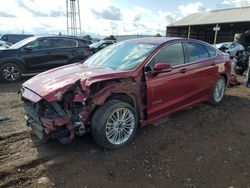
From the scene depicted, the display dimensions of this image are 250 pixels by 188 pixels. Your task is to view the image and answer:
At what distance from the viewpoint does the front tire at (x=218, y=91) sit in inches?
235

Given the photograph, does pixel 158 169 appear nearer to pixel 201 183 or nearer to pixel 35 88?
pixel 201 183

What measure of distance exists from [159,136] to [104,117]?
126 cm

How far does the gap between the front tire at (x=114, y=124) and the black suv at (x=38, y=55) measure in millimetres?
→ 6377

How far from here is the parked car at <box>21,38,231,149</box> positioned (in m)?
3.62

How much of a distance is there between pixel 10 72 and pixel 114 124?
21.3ft

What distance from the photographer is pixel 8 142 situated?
428cm

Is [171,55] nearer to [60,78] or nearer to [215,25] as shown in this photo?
[60,78]

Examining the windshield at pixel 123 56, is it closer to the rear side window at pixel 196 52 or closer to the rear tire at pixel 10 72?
the rear side window at pixel 196 52

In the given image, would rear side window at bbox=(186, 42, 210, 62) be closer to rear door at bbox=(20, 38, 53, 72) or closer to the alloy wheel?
the alloy wheel

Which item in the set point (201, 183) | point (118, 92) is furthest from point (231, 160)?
point (118, 92)

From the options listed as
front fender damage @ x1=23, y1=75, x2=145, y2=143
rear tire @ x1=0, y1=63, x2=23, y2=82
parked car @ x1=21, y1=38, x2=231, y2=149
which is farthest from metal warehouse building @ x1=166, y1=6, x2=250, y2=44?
front fender damage @ x1=23, y1=75, x2=145, y2=143

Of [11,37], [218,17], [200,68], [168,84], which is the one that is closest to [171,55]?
[168,84]

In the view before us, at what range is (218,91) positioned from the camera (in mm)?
6164

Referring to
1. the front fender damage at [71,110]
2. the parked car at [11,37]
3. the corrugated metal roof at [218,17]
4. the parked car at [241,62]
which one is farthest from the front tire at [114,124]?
the corrugated metal roof at [218,17]
